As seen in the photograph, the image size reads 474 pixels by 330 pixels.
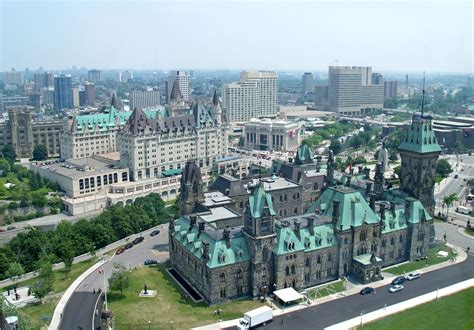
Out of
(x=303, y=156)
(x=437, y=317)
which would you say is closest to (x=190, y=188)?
(x=303, y=156)

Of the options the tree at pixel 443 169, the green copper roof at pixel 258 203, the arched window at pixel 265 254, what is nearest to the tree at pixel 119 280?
the arched window at pixel 265 254

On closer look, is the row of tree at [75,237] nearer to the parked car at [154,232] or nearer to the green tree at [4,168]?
the parked car at [154,232]

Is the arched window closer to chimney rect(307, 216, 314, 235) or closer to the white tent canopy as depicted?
the white tent canopy

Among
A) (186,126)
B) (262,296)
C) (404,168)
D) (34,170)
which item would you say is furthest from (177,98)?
(262,296)

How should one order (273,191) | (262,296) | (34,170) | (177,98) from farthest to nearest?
(177,98) → (34,170) → (273,191) → (262,296)

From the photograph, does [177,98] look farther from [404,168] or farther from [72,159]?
[404,168]

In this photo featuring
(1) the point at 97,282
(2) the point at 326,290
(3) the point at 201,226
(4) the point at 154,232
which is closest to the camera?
(2) the point at 326,290

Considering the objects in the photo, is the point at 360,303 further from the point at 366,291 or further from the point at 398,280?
the point at 398,280
